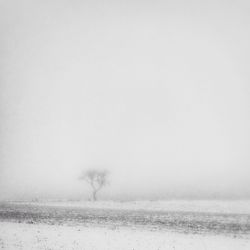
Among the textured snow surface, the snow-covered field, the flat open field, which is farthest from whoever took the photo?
the snow-covered field

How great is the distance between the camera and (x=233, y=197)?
232ft

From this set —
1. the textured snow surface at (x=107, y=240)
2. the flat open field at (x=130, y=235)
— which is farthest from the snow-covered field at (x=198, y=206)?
A: the textured snow surface at (x=107, y=240)

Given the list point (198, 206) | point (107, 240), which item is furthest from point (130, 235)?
point (198, 206)

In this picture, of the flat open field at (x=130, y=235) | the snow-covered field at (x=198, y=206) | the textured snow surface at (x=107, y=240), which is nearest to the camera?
the textured snow surface at (x=107, y=240)

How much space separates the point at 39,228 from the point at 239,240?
17.1 meters

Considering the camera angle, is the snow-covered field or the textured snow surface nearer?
the textured snow surface

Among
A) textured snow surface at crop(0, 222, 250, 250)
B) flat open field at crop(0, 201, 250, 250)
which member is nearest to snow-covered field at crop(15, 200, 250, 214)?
flat open field at crop(0, 201, 250, 250)

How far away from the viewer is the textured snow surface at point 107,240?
23719 mm

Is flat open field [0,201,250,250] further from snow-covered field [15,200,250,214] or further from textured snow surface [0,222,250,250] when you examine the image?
snow-covered field [15,200,250,214]

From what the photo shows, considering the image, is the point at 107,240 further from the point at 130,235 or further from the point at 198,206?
the point at 198,206

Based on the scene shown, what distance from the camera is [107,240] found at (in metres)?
26.2

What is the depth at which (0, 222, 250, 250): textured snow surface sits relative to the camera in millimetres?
23719

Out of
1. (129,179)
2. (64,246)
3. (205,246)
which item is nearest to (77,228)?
A: (64,246)

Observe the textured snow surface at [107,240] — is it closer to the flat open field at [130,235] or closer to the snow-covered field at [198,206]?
the flat open field at [130,235]
